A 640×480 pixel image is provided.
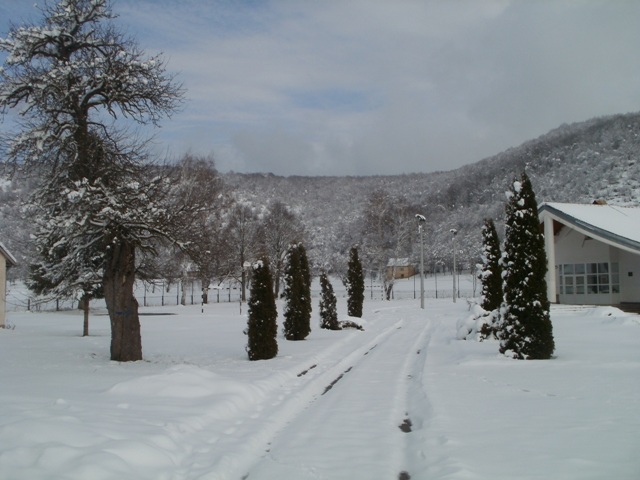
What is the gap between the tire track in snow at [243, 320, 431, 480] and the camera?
5.66 meters

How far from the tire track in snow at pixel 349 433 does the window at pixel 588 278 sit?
26726mm

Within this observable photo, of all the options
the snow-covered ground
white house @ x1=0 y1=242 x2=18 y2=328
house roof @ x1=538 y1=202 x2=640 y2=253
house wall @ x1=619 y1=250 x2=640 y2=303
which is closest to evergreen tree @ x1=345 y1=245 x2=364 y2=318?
house roof @ x1=538 y1=202 x2=640 y2=253

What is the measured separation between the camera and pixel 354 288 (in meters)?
31.9

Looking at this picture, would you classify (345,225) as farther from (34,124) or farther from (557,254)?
(34,124)

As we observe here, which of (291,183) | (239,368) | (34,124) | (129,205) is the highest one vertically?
(291,183)

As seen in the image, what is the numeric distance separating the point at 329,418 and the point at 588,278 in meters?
32.1

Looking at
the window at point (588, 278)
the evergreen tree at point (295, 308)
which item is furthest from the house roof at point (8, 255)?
the window at point (588, 278)

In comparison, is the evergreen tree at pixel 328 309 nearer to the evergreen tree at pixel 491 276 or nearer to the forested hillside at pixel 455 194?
the evergreen tree at pixel 491 276

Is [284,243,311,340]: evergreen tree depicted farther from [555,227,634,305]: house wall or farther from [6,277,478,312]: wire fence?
[6,277,478,312]: wire fence

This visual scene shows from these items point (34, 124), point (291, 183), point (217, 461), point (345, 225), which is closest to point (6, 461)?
point (217, 461)

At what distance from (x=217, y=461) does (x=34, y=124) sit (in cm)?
1136

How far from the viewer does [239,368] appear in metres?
12.8

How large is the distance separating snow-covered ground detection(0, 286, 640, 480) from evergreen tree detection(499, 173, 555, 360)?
0.55 m

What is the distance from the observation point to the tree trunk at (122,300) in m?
14.0
